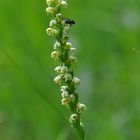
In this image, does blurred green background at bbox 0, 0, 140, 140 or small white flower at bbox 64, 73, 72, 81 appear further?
blurred green background at bbox 0, 0, 140, 140

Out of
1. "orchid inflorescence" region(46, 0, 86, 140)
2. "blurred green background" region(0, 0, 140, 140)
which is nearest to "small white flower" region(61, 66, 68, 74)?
"orchid inflorescence" region(46, 0, 86, 140)

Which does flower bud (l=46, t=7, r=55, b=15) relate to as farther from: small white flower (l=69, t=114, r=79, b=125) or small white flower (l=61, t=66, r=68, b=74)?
small white flower (l=69, t=114, r=79, b=125)

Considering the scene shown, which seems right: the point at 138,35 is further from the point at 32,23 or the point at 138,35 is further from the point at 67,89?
the point at 67,89

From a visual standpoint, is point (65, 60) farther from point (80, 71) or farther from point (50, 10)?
point (80, 71)

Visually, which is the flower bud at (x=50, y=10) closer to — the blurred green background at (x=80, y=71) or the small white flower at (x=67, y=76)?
the small white flower at (x=67, y=76)

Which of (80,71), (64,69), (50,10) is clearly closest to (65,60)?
(64,69)

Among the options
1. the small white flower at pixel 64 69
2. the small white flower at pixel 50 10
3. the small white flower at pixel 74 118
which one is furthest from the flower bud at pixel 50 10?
the small white flower at pixel 74 118

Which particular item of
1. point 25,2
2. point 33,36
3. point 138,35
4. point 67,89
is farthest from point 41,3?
point 67,89
